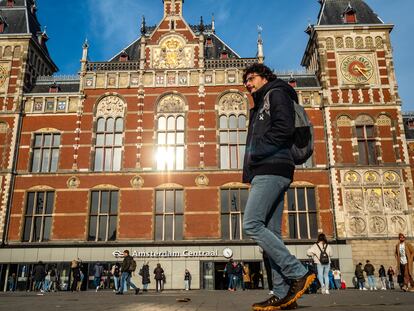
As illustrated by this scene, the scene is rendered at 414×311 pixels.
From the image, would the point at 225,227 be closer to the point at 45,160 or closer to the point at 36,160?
the point at 45,160

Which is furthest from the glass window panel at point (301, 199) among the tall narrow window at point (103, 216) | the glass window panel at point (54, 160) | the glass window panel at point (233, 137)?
the glass window panel at point (54, 160)

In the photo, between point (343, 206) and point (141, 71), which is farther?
point (141, 71)

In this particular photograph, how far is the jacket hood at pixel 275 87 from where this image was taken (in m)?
4.18

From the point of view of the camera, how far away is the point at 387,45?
2366 cm

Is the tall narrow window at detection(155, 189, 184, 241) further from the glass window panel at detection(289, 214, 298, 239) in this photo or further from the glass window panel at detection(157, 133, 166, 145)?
the glass window panel at detection(289, 214, 298, 239)

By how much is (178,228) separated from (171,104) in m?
7.27

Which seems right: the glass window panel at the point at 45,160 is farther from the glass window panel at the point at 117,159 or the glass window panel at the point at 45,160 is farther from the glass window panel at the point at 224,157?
the glass window panel at the point at 224,157

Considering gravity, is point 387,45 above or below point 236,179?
above

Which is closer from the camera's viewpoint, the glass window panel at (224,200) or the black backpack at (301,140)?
the black backpack at (301,140)

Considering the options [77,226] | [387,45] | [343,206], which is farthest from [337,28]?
[77,226]

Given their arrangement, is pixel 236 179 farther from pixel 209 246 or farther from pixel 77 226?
pixel 77 226

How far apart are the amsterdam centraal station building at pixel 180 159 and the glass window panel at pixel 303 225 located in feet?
0.22

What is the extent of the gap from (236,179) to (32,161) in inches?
460

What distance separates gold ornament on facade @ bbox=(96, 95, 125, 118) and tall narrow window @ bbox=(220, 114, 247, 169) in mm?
6006
